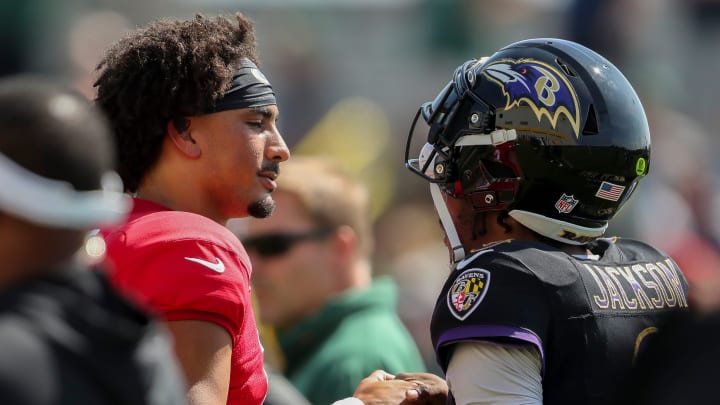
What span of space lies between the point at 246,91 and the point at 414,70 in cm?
1023

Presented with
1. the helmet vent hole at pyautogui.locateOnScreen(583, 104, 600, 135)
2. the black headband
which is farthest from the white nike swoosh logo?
the helmet vent hole at pyautogui.locateOnScreen(583, 104, 600, 135)

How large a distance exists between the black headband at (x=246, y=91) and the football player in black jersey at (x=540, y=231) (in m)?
0.56

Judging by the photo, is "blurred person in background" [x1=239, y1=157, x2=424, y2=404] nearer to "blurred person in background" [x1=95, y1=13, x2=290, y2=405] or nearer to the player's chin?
the player's chin

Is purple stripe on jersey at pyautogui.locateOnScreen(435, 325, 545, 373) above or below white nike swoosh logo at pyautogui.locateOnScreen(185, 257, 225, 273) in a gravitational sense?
above

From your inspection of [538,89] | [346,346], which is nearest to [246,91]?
[538,89]

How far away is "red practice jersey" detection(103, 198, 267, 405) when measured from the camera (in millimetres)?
3369

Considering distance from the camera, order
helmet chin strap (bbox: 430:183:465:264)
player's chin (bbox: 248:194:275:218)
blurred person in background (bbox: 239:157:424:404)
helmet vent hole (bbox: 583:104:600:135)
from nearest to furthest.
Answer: helmet vent hole (bbox: 583:104:600:135) → helmet chin strap (bbox: 430:183:465:264) → player's chin (bbox: 248:194:275:218) → blurred person in background (bbox: 239:157:424:404)

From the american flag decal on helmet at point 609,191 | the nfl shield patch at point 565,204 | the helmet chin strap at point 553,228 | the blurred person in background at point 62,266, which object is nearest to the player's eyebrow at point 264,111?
the helmet chin strap at point 553,228

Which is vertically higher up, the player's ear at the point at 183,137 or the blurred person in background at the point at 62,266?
the blurred person in background at the point at 62,266

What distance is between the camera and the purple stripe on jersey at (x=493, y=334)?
327 cm

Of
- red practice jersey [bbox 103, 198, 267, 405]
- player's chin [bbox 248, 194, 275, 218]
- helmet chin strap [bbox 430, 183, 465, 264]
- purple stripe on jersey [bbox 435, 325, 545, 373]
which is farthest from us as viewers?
player's chin [bbox 248, 194, 275, 218]

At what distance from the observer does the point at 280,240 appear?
6.74 meters

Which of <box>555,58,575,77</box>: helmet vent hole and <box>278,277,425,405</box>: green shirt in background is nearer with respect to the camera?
<box>555,58,575,77</box>: helmet vent hole

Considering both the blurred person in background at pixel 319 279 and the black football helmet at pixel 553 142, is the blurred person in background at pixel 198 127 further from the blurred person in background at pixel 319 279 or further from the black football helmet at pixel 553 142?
the blurred person in background at pixel 319 279
